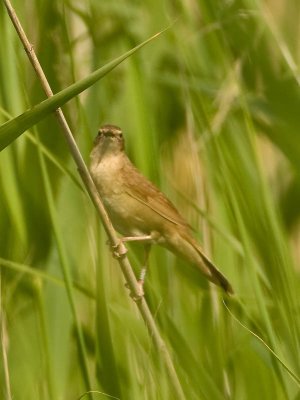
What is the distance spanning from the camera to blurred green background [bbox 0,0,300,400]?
2154 mm

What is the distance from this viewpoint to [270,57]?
288cm

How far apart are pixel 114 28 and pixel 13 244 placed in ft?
2.37

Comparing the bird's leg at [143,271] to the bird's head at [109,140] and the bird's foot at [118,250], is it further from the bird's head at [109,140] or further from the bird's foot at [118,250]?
the bird's head at [109,140]

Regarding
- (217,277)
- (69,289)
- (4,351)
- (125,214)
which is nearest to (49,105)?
(69,289)

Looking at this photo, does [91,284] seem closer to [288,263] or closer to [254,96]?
[288,263]

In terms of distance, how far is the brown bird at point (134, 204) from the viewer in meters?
2.74

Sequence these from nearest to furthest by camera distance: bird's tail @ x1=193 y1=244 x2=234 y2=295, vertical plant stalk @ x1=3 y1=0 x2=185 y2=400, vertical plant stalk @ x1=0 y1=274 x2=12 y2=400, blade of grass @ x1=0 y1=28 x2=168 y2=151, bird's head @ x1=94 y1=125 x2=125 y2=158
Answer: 1. blade of grass @ x1=0 y1=28 x2=168 y2=151
2. vertical plant stalk @ x1=3 y1=0 x2=185 y2=400
3. vertical plant stalk @ x1=0 y1=274 x2=12 y2=400
4. bird's tail @ x1=193 y1=244 x2=234 y2=295
5. bird's head @ x1=94 y1=125 x2=125 y2=158

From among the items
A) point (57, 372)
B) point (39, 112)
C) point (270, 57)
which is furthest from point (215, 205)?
point (39, 112)

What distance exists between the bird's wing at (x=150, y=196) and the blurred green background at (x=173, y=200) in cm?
5

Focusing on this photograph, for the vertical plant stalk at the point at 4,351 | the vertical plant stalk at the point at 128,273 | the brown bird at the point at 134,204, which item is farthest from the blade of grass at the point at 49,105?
the brown bird at the point at 134,204

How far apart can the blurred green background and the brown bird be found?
44 millimetres

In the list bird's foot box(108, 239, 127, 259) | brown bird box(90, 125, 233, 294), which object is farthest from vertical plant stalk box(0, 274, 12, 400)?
brown bird box(90, 125, 233, 294)

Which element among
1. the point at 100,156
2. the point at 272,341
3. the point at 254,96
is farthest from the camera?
the point at 254,96

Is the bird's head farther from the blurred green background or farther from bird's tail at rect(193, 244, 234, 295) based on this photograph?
bird's tail at rect(193, 244, 234, 295)
